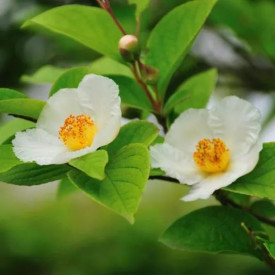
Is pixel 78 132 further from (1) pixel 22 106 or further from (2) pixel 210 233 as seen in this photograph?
(2) pixel 210 233

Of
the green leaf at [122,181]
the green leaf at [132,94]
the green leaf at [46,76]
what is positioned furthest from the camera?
the green leaf at [46,76]

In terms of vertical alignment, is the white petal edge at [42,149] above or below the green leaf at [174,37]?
below

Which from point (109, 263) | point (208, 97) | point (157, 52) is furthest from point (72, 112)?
point (109, 263)

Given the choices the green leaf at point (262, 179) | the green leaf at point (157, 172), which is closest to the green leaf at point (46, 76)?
the green leaf at point (157, 172)

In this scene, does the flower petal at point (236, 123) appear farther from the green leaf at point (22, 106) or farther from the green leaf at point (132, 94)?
the green leaf at point (22, 106)

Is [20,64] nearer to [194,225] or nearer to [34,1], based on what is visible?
[34,1]
